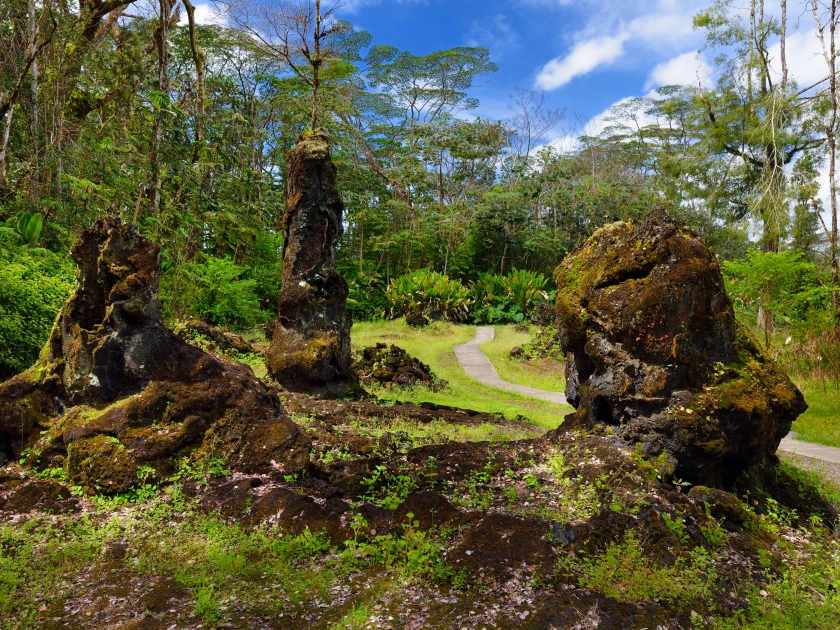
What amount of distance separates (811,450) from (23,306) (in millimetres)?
9357

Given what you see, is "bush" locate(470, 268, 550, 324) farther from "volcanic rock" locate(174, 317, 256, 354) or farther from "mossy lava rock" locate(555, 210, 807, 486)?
"mossy lava rock" locate(555, 210, 807, 486)

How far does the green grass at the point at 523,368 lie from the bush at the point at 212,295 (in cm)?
648

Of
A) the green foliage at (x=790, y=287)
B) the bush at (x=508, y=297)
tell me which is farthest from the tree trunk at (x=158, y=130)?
the bush at (x=508, y=297)

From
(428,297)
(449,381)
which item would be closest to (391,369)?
(449,381)

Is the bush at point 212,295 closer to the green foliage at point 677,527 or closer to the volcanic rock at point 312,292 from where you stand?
the volcanic rock at point 312,292

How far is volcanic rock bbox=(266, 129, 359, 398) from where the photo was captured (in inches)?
295

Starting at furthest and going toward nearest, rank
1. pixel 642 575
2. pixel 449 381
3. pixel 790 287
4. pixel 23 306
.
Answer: pixel 449 381 → pixel 790 287 → pixel 23 306 → pixel 642 575

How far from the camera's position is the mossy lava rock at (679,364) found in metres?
3.82

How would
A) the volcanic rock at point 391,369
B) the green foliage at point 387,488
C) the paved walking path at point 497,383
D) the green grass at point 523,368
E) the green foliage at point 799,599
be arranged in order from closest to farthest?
the green foliage at point 799,599, the green foliage at point 387,488, the paved walking path at point 497,383, the volcanic rock at point 391,369, the green grass at point 523,368

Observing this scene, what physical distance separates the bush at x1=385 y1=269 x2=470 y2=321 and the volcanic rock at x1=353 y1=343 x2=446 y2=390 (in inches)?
381

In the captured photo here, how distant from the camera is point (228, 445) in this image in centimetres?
391

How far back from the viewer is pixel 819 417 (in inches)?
309

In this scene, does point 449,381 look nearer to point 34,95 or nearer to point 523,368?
point 523,368

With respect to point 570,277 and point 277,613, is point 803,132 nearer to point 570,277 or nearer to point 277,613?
point 570,277
